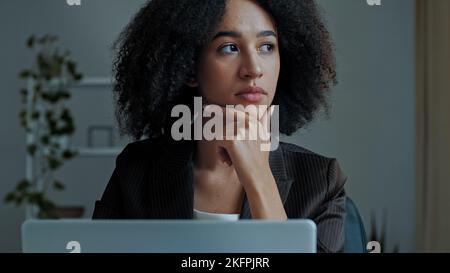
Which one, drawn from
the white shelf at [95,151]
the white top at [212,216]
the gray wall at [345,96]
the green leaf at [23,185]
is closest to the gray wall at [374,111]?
the gray wall at [345,96]

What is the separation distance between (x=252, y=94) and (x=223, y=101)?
4 cm

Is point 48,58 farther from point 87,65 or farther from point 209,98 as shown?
point 209,98

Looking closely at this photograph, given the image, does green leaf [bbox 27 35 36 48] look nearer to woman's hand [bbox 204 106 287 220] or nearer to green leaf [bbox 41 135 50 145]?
green leaf [bbox 41 135 50 145]

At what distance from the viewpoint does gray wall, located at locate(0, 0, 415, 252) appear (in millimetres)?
986

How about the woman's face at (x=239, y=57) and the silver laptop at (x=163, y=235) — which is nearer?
the silver laptop at (x=163, y=235)

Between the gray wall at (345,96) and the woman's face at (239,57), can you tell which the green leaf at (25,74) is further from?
the woman's face at (239,57)

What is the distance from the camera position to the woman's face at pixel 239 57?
97 centimetres

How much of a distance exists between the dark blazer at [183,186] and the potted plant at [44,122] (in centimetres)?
7

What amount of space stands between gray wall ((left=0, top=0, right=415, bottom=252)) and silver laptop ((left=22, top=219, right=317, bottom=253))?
12cm

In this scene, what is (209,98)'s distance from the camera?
0.98 metres
